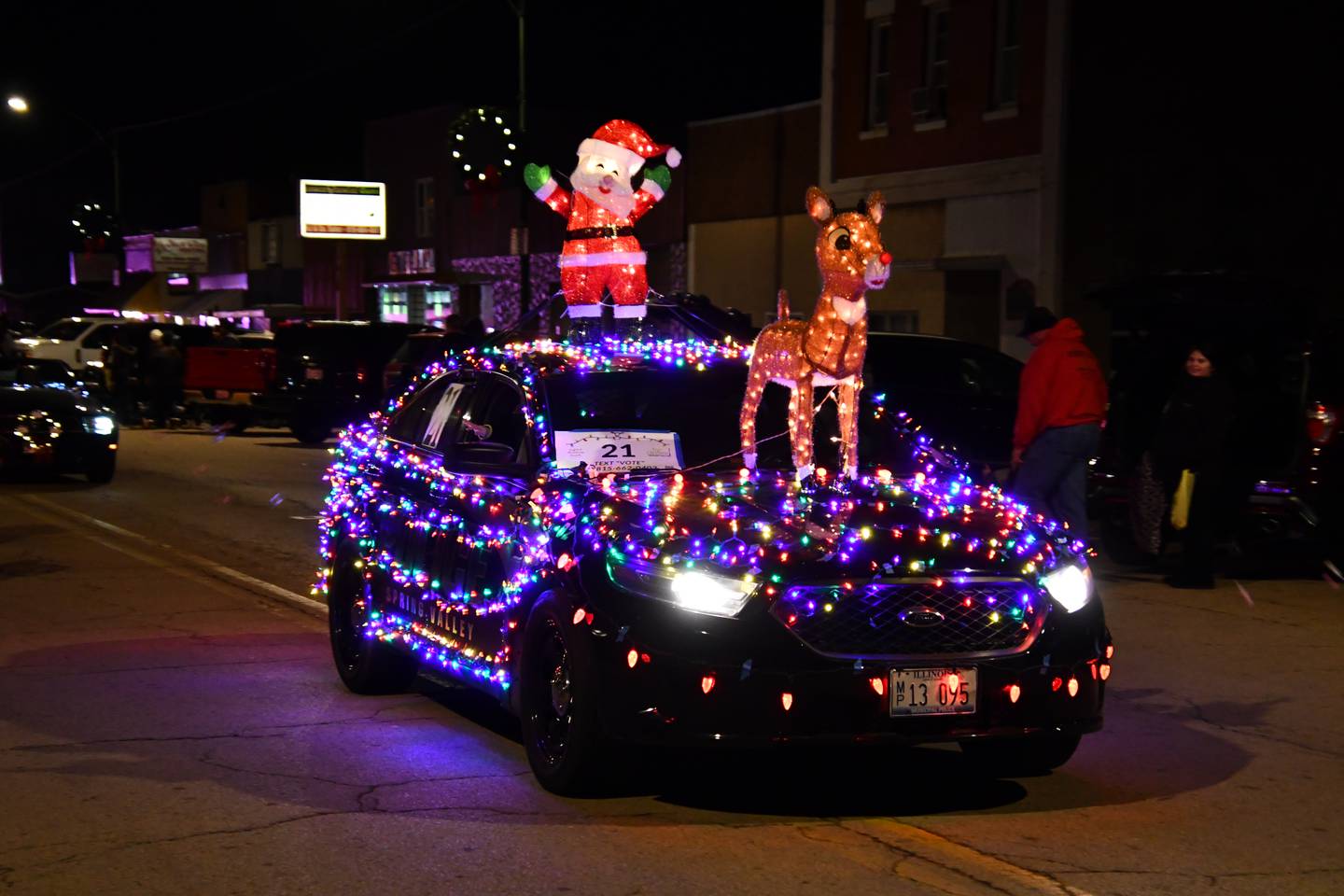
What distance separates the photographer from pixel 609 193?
974cm

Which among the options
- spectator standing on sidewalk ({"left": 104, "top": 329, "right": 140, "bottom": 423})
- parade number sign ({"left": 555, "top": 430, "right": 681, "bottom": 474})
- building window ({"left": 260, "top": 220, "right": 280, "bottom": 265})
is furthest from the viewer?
building window ({"left": 260, "top": 220, "right": 280, "bottom": 265})

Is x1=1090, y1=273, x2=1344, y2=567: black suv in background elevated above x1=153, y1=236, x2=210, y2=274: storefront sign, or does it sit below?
below

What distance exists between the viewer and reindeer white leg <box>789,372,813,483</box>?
756cm

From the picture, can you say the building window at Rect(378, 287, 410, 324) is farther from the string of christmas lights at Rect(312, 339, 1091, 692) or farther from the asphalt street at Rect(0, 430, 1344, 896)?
the string of christmas lights at Rect(312, 339, 1091, 692)

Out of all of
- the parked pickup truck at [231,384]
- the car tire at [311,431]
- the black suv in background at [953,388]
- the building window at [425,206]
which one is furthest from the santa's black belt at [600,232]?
the building window at [425,206]

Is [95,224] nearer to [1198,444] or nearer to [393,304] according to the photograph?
[393,304]

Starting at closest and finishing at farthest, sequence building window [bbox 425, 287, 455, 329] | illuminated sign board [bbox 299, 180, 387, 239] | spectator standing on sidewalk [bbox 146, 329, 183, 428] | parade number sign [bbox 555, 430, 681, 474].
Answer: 1. parade number sign [bbox 555, 430, 681, 474]
2. spectator standing on sidewalk [bbox 146, 329, 183, 428]
3. building window [bbox 425, 287, 455, 329]
4. illuminated sign board [bbox 299, 180, 387, 239]

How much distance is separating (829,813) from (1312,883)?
5.41 ft

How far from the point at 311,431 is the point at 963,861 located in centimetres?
2424

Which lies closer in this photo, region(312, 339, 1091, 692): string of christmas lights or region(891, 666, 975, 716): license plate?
region(891, 666, 975, 716): license plate

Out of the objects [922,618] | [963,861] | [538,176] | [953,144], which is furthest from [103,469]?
[963,861]

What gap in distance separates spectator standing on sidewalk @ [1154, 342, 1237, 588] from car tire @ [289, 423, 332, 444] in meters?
18.6

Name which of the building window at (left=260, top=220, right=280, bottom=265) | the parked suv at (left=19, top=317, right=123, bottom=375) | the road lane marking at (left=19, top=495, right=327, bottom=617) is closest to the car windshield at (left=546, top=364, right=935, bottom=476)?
the road lane marking at (left=19, top=495, right=327, bottom=617)

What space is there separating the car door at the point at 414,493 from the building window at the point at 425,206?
140 ft
